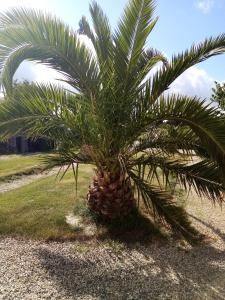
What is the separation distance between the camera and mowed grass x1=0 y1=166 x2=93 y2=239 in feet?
24.3

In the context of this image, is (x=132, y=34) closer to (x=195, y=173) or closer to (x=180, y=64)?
(x=180, y=64)

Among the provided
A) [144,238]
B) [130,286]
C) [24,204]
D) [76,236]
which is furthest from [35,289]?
[24,204]

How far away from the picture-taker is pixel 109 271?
5.66 meters

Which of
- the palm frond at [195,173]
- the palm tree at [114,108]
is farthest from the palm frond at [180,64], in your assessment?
the palm frond at [195,173]

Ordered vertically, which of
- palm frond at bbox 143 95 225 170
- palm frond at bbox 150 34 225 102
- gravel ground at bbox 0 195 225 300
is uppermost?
palm frond at bbox 150 34 225 102

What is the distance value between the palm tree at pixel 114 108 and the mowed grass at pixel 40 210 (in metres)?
1.40

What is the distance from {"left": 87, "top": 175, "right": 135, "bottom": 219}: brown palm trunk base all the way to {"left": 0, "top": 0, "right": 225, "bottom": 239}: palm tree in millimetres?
47

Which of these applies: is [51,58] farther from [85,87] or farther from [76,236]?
[76,236]

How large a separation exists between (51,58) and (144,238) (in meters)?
3.66

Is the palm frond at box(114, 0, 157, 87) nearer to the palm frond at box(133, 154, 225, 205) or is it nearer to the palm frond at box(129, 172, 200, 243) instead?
the palm frond at box(133, 154, 225, 205)

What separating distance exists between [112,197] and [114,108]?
182 centimetres

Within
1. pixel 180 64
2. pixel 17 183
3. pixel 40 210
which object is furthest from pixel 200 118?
pixel 17 183

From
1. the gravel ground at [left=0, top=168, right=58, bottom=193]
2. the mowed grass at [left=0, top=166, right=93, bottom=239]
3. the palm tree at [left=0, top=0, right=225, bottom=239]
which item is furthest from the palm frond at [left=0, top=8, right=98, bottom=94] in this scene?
the gravel ground at [left=0, top=168, right=58, bottom=193]

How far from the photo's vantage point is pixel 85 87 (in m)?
7.10
